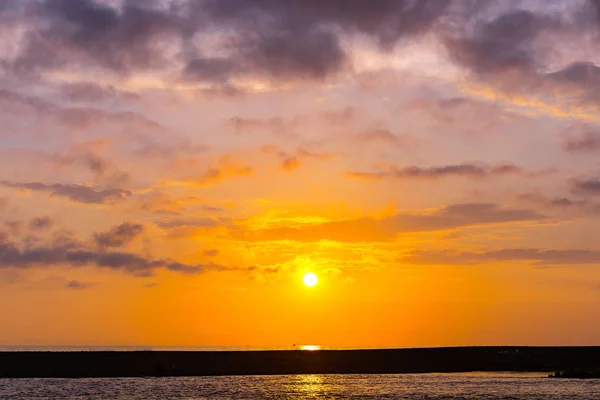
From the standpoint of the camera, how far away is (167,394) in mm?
95312

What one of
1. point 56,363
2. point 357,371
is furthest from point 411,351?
point 56,363

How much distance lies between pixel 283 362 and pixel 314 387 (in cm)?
4522

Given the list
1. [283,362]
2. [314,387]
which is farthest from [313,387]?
[283,362]

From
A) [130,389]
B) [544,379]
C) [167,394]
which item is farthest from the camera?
[544,379]

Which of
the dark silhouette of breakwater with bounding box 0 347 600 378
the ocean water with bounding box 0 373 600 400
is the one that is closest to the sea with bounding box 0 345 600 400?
the ocean water with bounding box 0 373 600 400

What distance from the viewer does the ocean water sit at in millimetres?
93312

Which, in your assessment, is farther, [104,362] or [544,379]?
[104,362]

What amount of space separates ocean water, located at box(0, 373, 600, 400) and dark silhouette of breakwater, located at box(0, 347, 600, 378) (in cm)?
1210

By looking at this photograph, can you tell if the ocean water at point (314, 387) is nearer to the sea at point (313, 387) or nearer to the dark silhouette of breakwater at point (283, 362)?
the sea at point (313, 387)

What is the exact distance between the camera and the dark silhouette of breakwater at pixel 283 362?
138500 mm

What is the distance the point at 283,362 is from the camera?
151625 millimetres

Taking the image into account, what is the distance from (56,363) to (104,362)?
31.8ft

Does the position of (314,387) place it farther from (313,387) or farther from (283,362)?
(283,362)

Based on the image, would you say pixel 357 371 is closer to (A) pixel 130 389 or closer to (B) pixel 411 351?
(B) pixel 411 351
